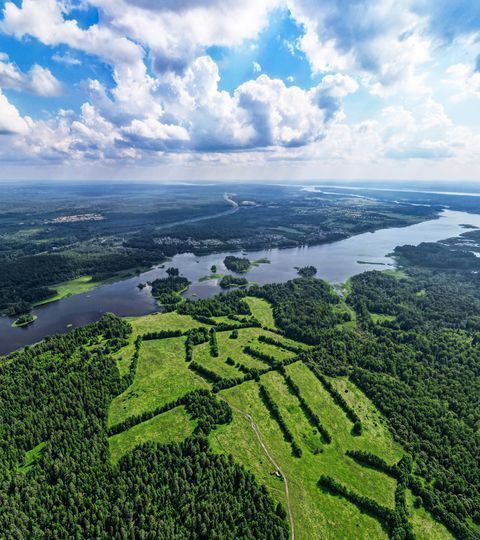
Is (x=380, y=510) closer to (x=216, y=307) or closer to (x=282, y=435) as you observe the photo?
(x=282, y=435)

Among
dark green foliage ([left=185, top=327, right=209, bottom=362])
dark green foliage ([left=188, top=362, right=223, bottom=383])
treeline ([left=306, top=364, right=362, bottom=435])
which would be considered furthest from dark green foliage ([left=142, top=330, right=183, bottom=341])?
treeline ([left=306, top=364, right=362, bottom=435])

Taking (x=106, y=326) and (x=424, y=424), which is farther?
(x=106, y=326)

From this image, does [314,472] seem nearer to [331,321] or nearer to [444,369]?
[444,369]

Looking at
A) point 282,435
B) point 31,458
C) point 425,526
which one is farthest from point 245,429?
point 31,458

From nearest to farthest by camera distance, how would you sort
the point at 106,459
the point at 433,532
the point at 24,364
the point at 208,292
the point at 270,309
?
the point at 433,532 → the point at 106,459 → the point at 24,364 → the point at 270,309 → the point at 208,292

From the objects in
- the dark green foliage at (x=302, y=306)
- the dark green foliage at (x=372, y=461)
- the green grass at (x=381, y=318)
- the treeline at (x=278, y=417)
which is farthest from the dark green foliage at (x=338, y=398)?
the green grass at (x=381, y=318)

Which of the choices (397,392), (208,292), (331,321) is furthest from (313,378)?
(208,292)

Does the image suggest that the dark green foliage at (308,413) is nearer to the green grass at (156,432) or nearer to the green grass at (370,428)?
the green grass at (370,428)
